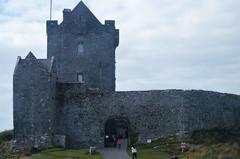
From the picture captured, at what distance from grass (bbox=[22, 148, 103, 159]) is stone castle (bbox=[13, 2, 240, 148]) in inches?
115

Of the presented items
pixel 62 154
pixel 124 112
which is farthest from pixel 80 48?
pixel 62 154

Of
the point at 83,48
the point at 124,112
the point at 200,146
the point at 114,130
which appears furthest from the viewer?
the point at 83,48

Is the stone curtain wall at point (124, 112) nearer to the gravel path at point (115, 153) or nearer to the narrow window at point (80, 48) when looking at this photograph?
the gravel path at point (115, 153)

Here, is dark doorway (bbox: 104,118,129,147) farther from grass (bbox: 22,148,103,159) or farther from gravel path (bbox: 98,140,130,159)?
grass (bbox: 22,148,103,159)

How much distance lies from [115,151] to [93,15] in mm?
20386

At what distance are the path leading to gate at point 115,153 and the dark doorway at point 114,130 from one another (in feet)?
6.11

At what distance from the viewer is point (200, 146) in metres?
55.9

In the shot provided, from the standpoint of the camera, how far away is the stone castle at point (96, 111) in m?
60.8

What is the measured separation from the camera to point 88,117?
62906 mm

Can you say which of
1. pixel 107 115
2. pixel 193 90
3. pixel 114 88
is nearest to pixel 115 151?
pixel 107 115

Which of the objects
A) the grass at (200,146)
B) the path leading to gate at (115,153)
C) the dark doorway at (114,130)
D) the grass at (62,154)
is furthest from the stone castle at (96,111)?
the grass at (62,154)

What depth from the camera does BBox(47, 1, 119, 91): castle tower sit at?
2872 inches

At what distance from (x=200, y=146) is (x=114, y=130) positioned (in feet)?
37.1

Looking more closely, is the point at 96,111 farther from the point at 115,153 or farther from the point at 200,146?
the point at 200,146
